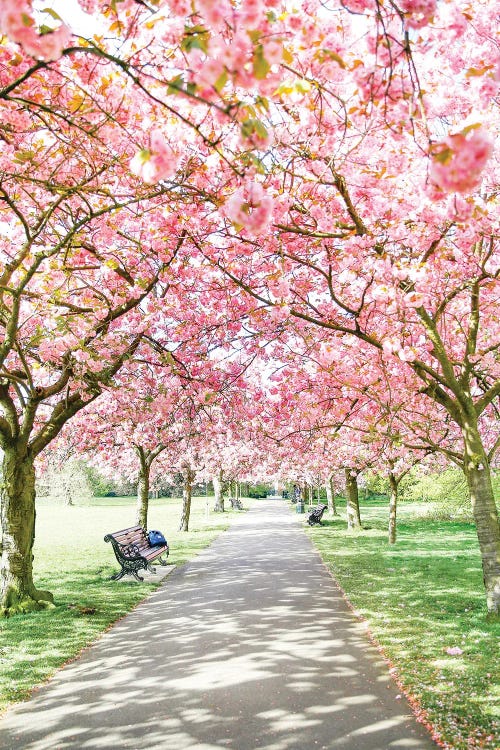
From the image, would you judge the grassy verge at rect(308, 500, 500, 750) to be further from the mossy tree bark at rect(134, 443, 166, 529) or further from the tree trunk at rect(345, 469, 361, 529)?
the mossy tree bark at rect(134, 443, 166, 529)

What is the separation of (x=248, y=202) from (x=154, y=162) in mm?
684

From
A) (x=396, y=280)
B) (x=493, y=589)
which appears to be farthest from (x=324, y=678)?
(x=396, y=280)

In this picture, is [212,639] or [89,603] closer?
[212,639]

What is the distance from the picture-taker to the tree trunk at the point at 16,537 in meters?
8.53

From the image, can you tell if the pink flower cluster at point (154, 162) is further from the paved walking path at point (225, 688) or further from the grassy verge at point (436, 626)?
the grassy verge at point (436, 626)

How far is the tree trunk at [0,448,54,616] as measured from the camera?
8531 mm

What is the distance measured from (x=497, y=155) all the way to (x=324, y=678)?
556 centimetres

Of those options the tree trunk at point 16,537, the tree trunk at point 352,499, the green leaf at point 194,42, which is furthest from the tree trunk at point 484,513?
the tree trunk at point 352,499

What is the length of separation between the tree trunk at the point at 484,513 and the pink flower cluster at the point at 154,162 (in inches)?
239

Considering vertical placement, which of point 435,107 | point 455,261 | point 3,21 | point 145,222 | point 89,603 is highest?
point 435,107

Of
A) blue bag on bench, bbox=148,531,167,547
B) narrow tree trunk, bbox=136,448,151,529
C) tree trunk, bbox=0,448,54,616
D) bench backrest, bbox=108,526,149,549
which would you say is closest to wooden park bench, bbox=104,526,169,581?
bench backrest, bbox=108,526,149,549

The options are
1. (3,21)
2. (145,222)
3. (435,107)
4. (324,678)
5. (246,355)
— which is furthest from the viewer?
(246,355)

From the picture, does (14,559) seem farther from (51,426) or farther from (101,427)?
(101,427)

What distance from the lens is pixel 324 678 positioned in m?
5.24
